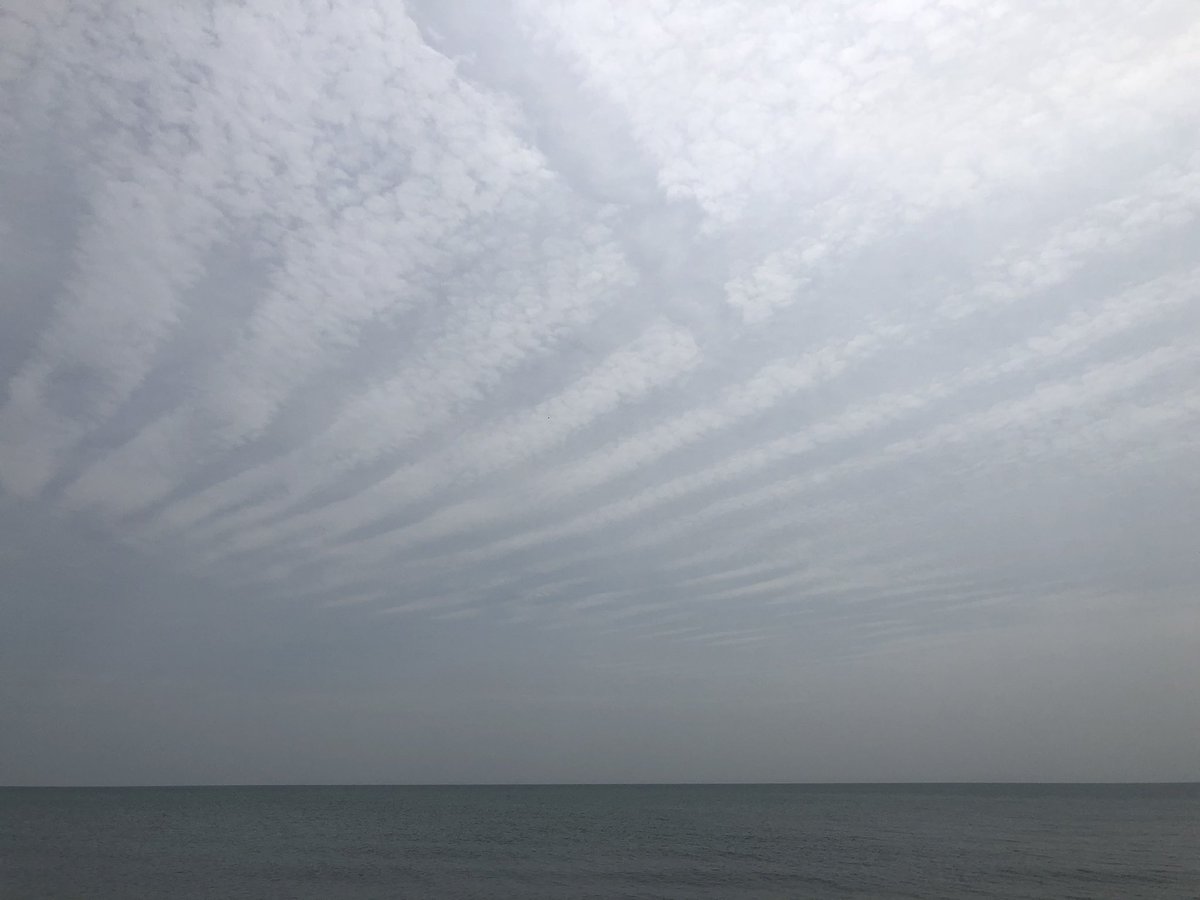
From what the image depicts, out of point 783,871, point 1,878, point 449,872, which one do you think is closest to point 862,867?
point 783,871

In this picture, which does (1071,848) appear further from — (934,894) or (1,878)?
(1,878)

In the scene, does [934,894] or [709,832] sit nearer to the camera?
[934,894]

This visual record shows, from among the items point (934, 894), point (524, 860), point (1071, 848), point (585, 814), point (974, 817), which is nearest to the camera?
point (934, 894)

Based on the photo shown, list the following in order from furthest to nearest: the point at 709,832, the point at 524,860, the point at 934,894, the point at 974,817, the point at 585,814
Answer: the point at 585,814, the point at 974,817, the point at 709,832, the point at 524,860, the point at 934,894

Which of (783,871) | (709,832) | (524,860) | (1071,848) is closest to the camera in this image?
(783,871)

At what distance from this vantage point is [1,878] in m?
46.8

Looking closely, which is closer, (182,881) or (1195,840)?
(182,881)

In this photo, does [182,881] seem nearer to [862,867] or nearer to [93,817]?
[862,867]

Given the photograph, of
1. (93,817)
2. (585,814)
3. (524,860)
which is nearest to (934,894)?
(524,860)

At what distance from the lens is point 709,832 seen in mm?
84812

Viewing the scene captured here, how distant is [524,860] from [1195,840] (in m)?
62.1

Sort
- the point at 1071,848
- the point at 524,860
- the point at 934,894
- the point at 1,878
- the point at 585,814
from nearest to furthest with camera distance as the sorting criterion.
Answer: the point at 934,894 → the point at 1,878 → the point at 524,860 → the point at 1071,848 → the point at 585,814

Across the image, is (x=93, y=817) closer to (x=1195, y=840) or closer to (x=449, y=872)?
(x=449, y=872)

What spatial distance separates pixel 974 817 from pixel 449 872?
87.4 meters
